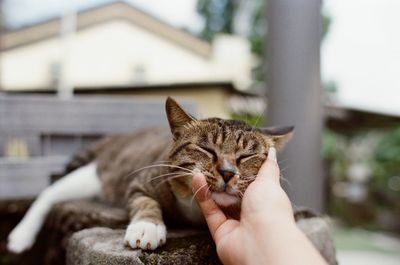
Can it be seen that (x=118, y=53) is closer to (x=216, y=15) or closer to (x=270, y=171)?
(x=216, y=15)

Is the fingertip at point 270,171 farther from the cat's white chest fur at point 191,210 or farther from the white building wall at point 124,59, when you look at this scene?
the white building wall at point 124,59

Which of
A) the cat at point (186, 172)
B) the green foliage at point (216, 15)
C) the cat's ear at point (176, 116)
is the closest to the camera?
the cat at point (186, 172)

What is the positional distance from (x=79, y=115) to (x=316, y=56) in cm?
206

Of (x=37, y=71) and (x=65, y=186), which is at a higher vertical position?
(x=37, y=71)

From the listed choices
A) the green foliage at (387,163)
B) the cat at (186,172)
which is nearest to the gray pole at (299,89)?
the cat at (186,172)

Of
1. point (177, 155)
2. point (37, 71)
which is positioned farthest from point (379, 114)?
point (37, 71)

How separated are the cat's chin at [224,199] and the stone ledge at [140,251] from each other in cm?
23

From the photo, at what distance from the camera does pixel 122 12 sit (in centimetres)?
1534

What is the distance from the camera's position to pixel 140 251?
163 centimetres

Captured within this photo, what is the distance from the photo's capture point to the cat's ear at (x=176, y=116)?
74.9 inches

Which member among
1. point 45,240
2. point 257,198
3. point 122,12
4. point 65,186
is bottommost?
point 45,240

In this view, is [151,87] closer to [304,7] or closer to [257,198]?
[304,7]

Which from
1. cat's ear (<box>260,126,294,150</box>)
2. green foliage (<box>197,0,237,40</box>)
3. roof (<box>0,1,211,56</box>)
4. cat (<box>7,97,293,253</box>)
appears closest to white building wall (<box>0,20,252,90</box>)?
roof (<box>0,1,211,56</box>)

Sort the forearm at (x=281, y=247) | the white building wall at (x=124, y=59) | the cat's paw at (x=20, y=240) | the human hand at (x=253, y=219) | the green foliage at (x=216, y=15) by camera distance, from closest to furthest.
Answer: the forearm at (x=281, y=247)
the human hand at (x=253, y=219)
the cat's paw at (x=20, y=240)
the white building wall at (x=124, y=59)
the green foliage at (x=216, y=15)
